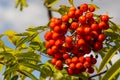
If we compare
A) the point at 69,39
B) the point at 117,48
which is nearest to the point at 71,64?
the point at 69,39

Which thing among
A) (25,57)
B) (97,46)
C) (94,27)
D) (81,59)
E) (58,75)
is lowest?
(58,75)

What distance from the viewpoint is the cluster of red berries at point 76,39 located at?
2.75 meters

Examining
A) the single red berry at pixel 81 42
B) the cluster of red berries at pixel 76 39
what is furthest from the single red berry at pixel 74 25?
the single red berry at pixel 81 42

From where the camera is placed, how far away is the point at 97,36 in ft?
9.12

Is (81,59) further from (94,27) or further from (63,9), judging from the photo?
(63,9)

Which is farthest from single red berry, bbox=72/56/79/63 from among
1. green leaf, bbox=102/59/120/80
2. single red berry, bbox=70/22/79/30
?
green leaf, bbox=102/59/120/80

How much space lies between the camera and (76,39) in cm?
282

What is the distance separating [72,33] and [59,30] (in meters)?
0.12

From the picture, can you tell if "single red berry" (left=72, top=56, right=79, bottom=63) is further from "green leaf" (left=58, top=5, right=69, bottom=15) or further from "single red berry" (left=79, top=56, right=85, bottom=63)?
"green leaf" (left=58, top=5, right=69, bottom=15)

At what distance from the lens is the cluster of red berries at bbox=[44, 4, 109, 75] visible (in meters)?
2.75

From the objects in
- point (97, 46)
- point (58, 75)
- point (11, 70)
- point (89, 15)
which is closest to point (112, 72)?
point (97, 46)

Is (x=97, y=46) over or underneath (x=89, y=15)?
underneath

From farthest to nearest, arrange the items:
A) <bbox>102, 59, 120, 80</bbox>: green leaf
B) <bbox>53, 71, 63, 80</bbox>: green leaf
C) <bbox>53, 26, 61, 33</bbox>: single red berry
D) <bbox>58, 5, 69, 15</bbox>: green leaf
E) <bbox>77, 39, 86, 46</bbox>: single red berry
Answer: <bbox>58, 5, 69, 15</bbox>: green leaf
<bbox>53, 71, 63, 80</bbox>: green leaf
<bbox>53, 26, 61, 33</bbox>: single red berry
<bbox>77, 39, 86, 46</bbox>: single red berry
<bbox>102, 59, 120, 80</bbox>: green leaf

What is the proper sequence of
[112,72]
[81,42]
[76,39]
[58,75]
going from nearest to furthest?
1. [112,72]
2. [81,42]
3. [76,39]
4. [58,75]
